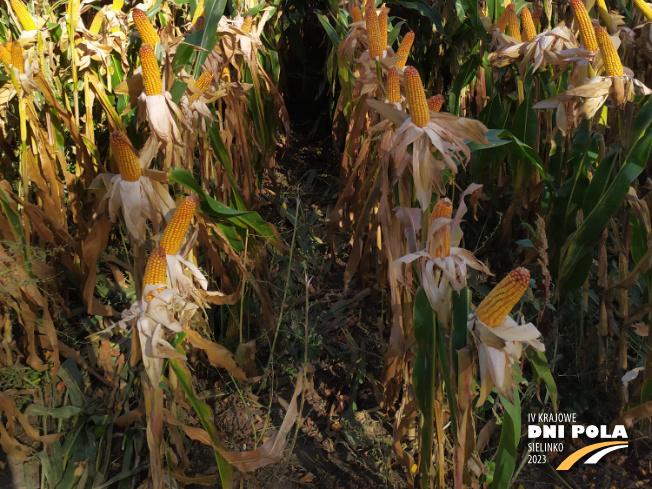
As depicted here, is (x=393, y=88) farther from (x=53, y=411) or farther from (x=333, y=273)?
(x=53, y=411)

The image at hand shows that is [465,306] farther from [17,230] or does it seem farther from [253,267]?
[17,230]

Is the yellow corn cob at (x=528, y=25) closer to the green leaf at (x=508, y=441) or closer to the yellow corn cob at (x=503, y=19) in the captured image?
the yellow corn cob at (x=503, y=19)

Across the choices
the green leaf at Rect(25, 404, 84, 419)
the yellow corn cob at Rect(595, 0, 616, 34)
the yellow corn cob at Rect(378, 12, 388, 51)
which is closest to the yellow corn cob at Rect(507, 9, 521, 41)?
the yellow corn cob at Rect(595, 0, 616, 34)

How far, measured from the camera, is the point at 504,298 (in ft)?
3.35

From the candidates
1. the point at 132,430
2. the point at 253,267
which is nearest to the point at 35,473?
the point at 132,430

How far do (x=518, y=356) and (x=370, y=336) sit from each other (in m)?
1.14

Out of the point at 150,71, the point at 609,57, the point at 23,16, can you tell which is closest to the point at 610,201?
the point at 609,57

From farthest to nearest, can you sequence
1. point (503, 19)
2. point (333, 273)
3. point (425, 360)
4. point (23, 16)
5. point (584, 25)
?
1. point (333, 273)
2. point (503, 19)
3. point (23, 16)
4. point (584, 25)
5. point (425, 360)

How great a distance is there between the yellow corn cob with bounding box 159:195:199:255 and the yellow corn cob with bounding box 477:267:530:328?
625mm

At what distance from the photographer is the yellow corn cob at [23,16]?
187cm

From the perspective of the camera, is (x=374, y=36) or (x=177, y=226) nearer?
(x=177, y=226)

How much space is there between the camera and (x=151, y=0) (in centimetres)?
238

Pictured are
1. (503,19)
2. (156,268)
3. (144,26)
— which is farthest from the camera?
(503,19)

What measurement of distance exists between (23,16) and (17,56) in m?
0.24
